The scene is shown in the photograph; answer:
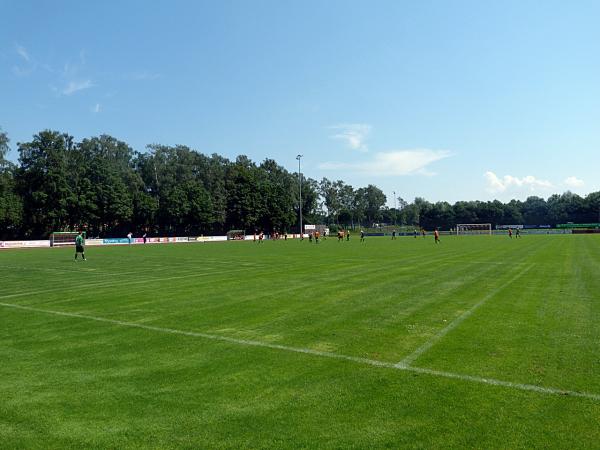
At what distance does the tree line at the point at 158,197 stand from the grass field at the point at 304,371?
2934 inches

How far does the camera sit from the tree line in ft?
250

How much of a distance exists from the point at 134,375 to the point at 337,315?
4776 mm

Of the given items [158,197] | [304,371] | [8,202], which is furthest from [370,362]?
[158,197]

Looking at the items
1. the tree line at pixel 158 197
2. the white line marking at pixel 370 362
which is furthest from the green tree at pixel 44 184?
the white line marking at pixel 370 362

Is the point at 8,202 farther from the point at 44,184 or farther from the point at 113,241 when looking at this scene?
the point at 113,241

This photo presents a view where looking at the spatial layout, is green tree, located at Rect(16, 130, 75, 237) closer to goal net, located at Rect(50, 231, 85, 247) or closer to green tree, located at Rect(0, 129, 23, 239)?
green tree, located at Rect(0, 129, 23, 239)

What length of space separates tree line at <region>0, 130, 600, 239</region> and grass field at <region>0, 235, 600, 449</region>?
244ft

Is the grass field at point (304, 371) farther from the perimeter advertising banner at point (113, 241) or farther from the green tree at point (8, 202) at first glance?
the green tree at point (8, 202)

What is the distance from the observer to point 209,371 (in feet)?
19.0

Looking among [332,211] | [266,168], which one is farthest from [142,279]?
[332,211]

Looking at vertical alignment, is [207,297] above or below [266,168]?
below

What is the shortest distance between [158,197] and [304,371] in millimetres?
99092

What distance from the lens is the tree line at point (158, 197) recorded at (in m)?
76.2

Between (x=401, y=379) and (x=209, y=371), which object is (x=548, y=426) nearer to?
(x=401, y=379)
